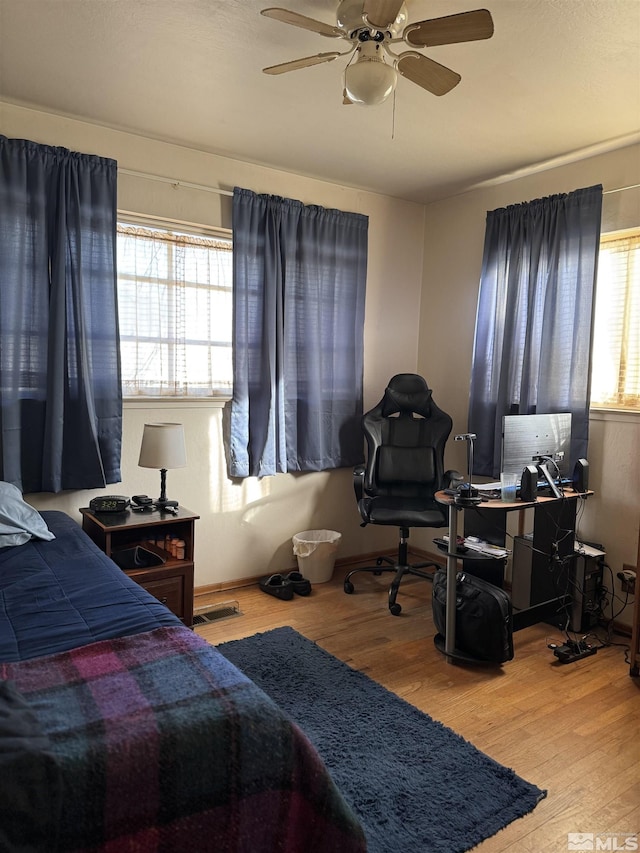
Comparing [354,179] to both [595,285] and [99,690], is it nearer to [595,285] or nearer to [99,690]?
[595,285]

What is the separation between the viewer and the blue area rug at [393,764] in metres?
1.84

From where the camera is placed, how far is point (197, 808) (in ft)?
3.83

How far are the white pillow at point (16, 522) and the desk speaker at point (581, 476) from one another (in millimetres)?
2675

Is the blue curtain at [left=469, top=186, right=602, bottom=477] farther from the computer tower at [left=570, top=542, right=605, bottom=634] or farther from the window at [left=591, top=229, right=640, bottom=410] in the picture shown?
the computer tower at [left=570, top=542, right=605, bottom=634]

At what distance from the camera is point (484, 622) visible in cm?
284

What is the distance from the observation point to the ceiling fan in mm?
1826

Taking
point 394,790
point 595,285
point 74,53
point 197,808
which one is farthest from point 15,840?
point 595,285

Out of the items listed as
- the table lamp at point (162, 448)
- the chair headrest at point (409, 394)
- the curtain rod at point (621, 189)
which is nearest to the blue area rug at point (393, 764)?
the table lamp at point (162, 448)

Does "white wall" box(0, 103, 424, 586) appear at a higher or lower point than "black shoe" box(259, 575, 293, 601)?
higher

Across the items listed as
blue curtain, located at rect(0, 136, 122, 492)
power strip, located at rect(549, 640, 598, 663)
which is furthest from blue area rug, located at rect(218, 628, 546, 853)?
blue curtain, located at rect(0, 136, 122, 492)

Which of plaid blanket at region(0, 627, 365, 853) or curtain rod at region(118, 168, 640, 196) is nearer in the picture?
plaid blanket at region(0, 627, 365, 853)

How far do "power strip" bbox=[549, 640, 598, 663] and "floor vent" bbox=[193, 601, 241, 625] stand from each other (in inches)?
69.3

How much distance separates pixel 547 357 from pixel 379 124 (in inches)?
65.4

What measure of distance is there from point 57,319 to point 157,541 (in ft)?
4.21
